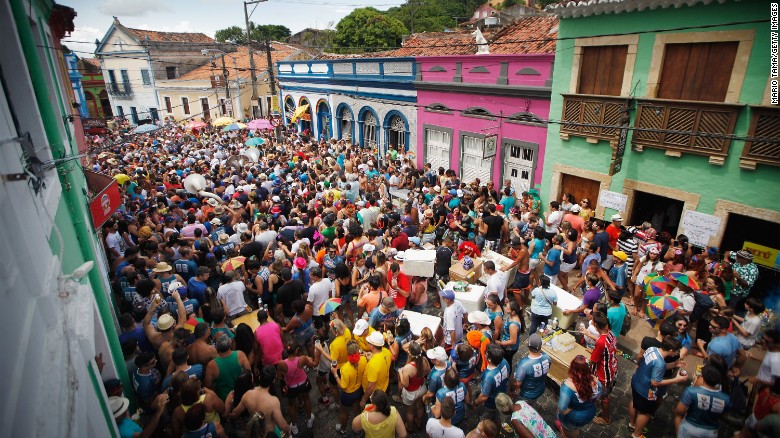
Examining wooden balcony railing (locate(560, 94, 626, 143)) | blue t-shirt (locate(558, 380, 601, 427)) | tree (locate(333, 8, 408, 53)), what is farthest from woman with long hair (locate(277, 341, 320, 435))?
tree (locate(333, 8, 408, 53))

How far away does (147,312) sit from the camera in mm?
5637

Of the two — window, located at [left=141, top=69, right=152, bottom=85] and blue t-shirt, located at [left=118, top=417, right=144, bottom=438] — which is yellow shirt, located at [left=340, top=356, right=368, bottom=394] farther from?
window, located at [left=141, top=69, right=152, bottom=85]

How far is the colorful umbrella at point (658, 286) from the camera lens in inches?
275

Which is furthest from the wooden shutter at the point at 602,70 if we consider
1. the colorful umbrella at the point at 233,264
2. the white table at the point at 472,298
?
the colorful umbrella at the point at 233,264

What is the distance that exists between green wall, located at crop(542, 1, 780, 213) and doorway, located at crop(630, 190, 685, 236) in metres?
0.67

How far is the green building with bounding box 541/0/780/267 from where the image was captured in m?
7.52

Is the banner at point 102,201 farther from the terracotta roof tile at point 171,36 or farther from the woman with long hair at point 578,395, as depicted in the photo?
the terracotta roof tile at point 171,36

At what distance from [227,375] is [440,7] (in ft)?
215

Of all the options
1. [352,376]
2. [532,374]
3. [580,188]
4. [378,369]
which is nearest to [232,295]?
[352,376]

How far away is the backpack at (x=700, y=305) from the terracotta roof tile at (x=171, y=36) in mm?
44682

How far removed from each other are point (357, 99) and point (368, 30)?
27.1 meters

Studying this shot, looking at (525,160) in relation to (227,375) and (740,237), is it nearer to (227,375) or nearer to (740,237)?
(740,237)

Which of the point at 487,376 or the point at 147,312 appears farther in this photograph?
the point at 147,312

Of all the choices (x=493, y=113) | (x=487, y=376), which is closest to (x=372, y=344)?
(x=487, y=376)
